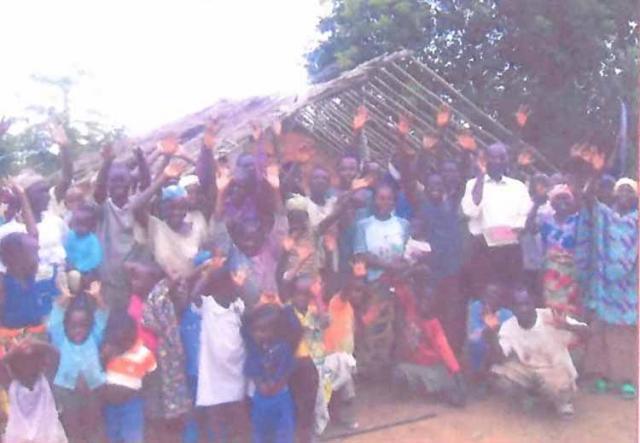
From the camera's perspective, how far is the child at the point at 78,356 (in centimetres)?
405

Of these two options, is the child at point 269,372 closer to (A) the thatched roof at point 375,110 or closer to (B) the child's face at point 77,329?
(B) the child's face at point 77,329

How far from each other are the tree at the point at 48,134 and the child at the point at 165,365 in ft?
2.84

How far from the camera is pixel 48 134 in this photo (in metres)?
4.50

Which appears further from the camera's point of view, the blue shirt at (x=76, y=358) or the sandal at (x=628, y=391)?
the sandal at (x=628, y=391)

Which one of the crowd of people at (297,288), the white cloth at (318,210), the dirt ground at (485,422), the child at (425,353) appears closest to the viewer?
the crowd of people at (297,288)

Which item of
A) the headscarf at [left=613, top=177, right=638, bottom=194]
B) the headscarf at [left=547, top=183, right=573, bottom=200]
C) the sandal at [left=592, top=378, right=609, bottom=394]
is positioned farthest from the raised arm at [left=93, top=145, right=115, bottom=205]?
A: the sandal at [left=592, top=378, right=609, bottom=394]

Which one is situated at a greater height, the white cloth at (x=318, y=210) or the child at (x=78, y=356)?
the white cloth at (x=318, y=210)

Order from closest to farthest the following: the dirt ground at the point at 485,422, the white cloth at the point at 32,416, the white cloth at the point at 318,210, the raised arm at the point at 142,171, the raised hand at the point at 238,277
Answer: the white cloth at the point at 32,416, the raised hand at the point at 238,277, the raised arm at the point at 142,171, the dirt ground at the point at 485,422, the white cloth at the point at 318,210

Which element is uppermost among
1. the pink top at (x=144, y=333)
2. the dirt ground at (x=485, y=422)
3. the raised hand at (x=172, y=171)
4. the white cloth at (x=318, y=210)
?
the raised hand at (x=172, y=171)

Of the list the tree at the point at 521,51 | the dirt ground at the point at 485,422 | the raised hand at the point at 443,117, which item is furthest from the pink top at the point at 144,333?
the raised hand at the point at 443,117

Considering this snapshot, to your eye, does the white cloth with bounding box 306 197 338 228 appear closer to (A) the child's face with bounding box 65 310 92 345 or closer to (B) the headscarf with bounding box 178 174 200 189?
(B) the headscarf with bounding box 178 174 200 189

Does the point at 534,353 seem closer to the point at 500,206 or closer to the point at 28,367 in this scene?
the point at 500,206

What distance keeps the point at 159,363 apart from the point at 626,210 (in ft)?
8.05

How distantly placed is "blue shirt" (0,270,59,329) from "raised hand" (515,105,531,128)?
8.27 feet
